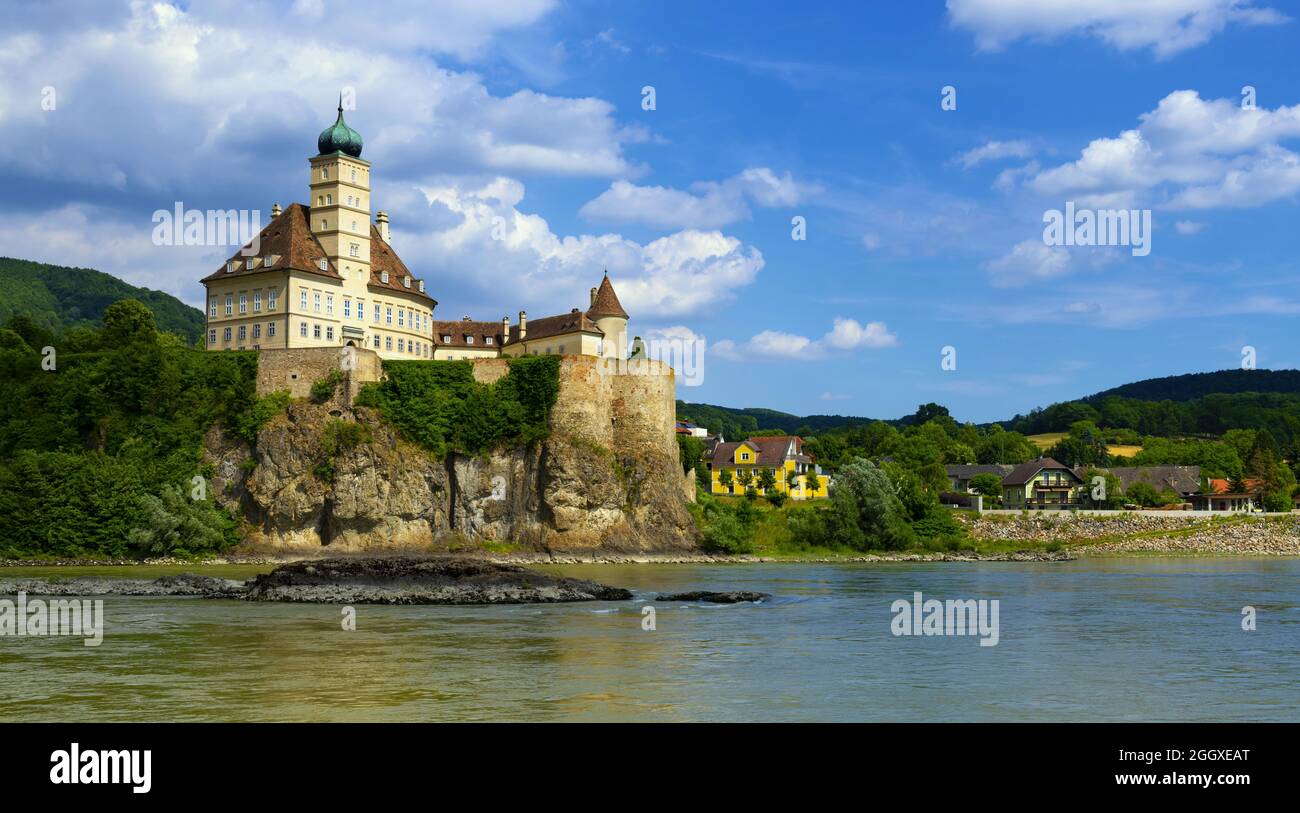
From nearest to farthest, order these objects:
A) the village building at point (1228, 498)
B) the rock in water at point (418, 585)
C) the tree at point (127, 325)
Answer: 1. the rock in water at point (418, 585)
2. the tree at point (127, 325)
3. the village building at point (1228, 498)

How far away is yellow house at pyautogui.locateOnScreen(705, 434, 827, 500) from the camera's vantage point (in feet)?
294

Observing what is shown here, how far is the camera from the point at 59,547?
55.7 meters

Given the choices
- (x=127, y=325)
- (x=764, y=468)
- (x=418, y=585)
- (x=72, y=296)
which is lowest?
(x=418, y=585)

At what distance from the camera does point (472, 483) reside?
63.3m

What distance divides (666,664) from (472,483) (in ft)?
140

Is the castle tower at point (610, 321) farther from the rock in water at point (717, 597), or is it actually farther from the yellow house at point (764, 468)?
the rock in water at point (717, 597)

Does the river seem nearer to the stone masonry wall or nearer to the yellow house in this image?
the stone masonry wall

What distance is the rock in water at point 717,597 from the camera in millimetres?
36094

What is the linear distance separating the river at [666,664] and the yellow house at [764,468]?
51425 mm

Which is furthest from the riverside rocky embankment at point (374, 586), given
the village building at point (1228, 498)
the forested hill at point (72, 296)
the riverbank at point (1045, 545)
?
the forested hill at point (72, 296)

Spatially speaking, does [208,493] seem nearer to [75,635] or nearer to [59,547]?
[59,547]

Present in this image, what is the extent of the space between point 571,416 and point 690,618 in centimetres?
3373

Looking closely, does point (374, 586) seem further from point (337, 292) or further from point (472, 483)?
point (337, 292)

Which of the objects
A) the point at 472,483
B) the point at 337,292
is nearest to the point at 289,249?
the point at 337,292
